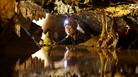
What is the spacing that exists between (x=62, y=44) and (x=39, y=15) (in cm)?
232

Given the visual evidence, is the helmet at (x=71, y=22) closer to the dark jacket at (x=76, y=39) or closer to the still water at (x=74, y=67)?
the dark jacket at (x=76, y=39)

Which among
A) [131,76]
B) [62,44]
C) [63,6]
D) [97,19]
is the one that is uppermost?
[131,76]

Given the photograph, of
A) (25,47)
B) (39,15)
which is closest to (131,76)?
(25,47)

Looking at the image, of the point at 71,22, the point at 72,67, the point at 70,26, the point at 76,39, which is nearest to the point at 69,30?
the point at 70,26

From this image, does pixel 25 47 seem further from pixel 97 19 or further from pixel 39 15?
pixel 97 19

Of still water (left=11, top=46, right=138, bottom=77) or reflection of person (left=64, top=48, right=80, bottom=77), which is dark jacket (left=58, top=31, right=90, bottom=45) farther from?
reflection of person (left=64, top=48, right=80, bottom=77)

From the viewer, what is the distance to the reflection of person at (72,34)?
19406 millimetres

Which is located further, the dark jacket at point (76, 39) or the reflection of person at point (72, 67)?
the dark jacket at point (76, 39)

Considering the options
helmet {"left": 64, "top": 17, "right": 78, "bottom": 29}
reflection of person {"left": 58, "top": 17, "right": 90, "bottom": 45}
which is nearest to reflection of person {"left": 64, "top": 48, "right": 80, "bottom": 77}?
reflection of person {"left": 58, "top": 17, "right": 90, "bottom": 45}

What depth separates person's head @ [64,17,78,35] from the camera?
63.7ft

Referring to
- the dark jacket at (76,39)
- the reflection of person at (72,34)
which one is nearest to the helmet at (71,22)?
the reflection of person at (72,34)

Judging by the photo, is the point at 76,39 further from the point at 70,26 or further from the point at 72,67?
the point at 72,67

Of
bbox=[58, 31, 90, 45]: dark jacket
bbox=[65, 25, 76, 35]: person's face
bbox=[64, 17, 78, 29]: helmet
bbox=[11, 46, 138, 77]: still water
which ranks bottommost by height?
bbox=[58, 31, 90, 45]: dark jacket

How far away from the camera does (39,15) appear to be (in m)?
18.5
